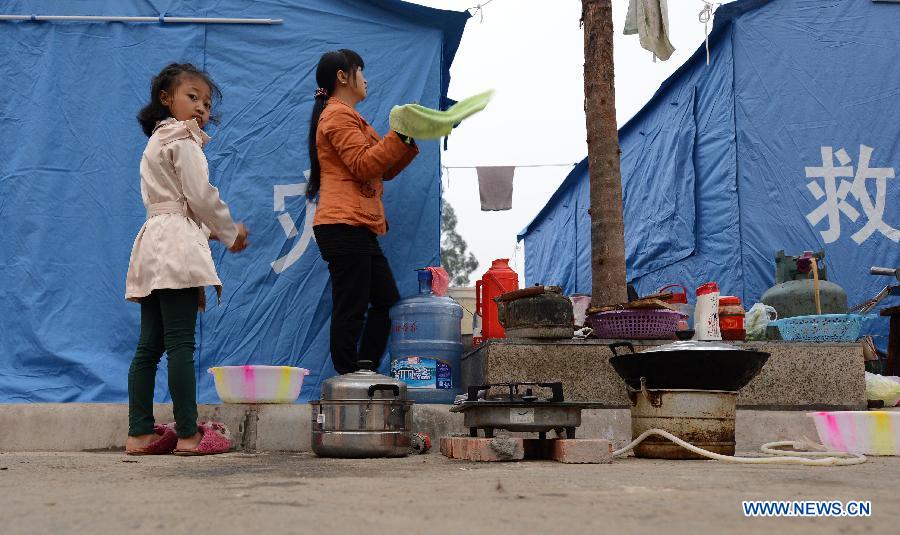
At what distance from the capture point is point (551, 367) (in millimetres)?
4074

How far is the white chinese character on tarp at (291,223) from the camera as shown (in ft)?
16.3

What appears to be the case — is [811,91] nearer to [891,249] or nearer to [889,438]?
[891,249]

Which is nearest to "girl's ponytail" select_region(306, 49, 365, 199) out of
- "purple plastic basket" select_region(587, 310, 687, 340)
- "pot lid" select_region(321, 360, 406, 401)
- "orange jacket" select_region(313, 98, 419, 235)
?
"orange jacket" select_region(313, 98, 419, 235)

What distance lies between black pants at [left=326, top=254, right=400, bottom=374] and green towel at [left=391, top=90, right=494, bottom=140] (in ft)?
2.75

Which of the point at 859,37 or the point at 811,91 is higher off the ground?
the point at 859,37

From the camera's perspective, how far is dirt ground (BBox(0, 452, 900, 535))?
1431mm

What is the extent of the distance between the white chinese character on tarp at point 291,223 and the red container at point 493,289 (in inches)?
46.2

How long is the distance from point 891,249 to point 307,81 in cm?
493

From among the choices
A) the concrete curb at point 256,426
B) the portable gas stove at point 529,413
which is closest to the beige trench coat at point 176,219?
the concrete curb at point 256,426

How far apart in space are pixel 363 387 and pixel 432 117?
1272 mm

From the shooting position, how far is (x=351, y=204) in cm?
425

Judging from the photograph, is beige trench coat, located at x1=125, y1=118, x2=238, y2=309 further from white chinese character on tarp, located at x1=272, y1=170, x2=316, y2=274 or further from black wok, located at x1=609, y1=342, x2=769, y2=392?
black wok, located at x1=609, y1=342, x2=769, y2=392

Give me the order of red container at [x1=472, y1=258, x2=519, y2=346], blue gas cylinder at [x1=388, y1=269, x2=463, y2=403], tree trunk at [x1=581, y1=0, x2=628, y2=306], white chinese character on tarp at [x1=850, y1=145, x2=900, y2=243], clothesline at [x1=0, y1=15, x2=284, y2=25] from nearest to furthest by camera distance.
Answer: blue gas cylinder at [x1=388, y1=269, x2=463, y2=403] → tree trunk at [x1=581, y1=0, x2=628, y2=306] → red container at [x1=472, y1=258, x2=519, y2=346] → clothesline at [x1=0, y1=15, x2=284, y2=25] → white chinese character on tarp at [x1=850, y1=145, x2=900, y2=243]

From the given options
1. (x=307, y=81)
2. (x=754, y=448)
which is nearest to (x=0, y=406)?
(x=307, y=81)
